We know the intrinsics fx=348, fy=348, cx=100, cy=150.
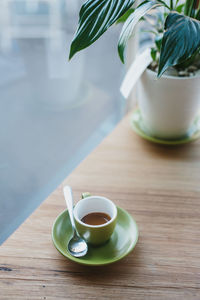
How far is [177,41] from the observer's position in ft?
2.30

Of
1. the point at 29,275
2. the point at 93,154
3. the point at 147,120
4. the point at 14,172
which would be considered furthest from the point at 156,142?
the point at 29,275

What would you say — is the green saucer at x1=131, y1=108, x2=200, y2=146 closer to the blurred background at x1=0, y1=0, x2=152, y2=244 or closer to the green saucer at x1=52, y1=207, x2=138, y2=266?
the blurred background at x1=0, y1=0, x2=152, y2=244

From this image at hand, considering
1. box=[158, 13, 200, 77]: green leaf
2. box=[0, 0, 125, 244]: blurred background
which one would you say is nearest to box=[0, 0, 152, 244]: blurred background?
box=[0, 0, 125, 244]: blurred background

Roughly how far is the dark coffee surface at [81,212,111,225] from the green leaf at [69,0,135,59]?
1.14 feet

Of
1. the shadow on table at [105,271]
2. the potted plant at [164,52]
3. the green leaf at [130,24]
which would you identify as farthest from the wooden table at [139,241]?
the green leaf at [130,24]

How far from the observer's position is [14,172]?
971 millimetres

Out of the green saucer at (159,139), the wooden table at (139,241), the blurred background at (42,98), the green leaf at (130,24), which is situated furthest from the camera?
the green saucer at (159,139)

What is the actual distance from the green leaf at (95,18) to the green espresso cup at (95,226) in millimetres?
322

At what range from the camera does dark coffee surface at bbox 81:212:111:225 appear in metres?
0.73

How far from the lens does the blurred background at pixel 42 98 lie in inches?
36.3

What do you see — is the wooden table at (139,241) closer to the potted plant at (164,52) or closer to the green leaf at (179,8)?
the potted plant at (164,52)

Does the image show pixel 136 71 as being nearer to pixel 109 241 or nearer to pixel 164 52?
pixel 164 52

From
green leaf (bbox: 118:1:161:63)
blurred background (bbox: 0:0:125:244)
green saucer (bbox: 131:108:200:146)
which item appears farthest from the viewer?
green saucer (bbox: 131:108:200:146)

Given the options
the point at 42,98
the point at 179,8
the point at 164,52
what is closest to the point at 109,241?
the point at 164,52
